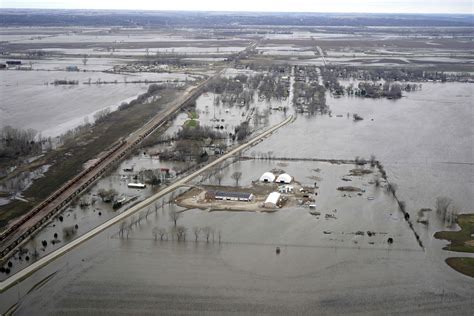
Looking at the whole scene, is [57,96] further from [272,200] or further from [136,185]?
[272,200]

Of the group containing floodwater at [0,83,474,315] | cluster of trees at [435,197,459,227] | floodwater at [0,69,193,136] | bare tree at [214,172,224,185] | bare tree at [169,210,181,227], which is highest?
floodwater at [0,69,193,136]

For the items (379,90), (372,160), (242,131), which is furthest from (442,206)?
(379,90)

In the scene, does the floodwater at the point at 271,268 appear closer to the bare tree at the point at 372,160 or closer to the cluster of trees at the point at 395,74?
the bare tree at the point at 372,160

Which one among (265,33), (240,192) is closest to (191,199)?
(240,192)

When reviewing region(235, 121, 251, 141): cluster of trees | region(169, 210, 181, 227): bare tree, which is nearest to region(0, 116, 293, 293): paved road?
region(235, 121, 251, 141): cluster of trees

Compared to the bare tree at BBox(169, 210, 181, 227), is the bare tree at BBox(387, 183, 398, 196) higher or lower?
higher

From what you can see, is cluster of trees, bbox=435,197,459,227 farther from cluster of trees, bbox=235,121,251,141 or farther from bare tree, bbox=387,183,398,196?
cluster of trees, bbox=235,121,251,141

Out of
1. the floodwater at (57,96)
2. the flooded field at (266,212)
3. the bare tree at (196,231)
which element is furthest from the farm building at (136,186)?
the floodwater at (57,96)
